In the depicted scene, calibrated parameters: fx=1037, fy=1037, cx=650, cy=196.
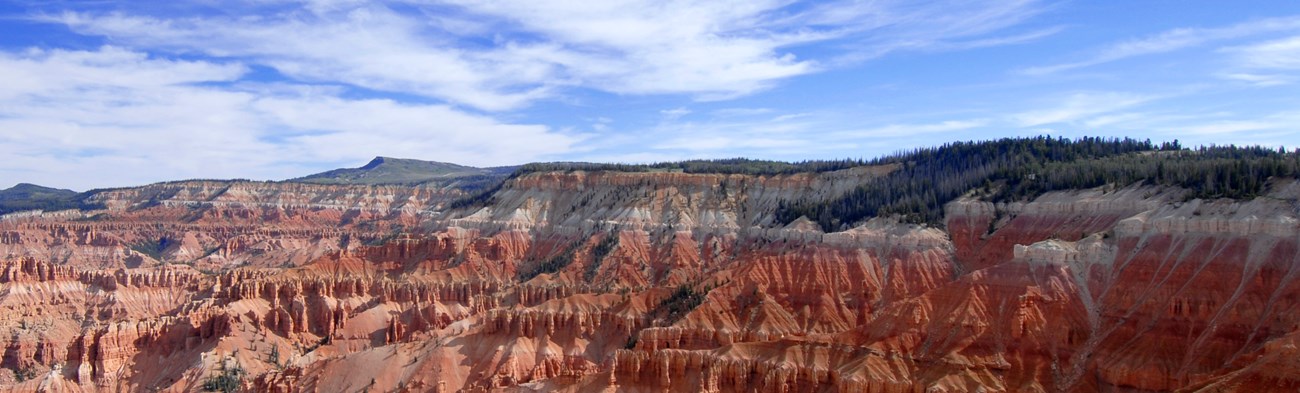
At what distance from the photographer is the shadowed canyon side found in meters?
80.4

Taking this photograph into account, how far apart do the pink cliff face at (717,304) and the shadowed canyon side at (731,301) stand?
0.95 ft

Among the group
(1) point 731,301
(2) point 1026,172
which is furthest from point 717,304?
(2) point 1026,172

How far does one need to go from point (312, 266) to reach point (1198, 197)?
139m

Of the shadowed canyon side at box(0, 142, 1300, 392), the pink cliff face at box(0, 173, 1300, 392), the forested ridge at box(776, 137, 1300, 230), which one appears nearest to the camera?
the pink cliff face at box(0, 173, 1300, 392)

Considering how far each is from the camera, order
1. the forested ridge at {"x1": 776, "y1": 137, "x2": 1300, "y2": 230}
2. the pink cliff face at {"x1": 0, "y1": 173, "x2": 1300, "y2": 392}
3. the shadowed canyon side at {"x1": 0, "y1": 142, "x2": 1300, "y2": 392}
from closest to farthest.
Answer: the pink cliff face at {"x1": 0, "y1": 173, "x2": 1300, "y2": 392}, the shadowed canyon side at {"x1": 0, "y1": 142, "x2": 1300, "y2": 392}, the forested ridge at {"x1": 776, "y1": 137, "x2": 1300, "y2": 230}

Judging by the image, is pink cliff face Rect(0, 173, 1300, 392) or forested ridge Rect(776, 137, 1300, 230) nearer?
pink cliff face Rect(0, 173, 1300, 392)

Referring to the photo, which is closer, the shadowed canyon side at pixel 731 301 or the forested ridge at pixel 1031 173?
the shadowed canyon side at pixel 731 301

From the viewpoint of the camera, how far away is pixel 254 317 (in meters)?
141

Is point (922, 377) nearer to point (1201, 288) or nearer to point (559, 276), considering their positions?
point (1201, 288)

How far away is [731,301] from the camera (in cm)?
11944

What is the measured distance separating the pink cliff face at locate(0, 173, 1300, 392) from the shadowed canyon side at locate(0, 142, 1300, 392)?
0.29 metres

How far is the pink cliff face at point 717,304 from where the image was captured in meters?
80.2

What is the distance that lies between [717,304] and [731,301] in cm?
251

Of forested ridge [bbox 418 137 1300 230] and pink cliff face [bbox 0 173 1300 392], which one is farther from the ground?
forested ridge [bbox 418 137 1300 230]
